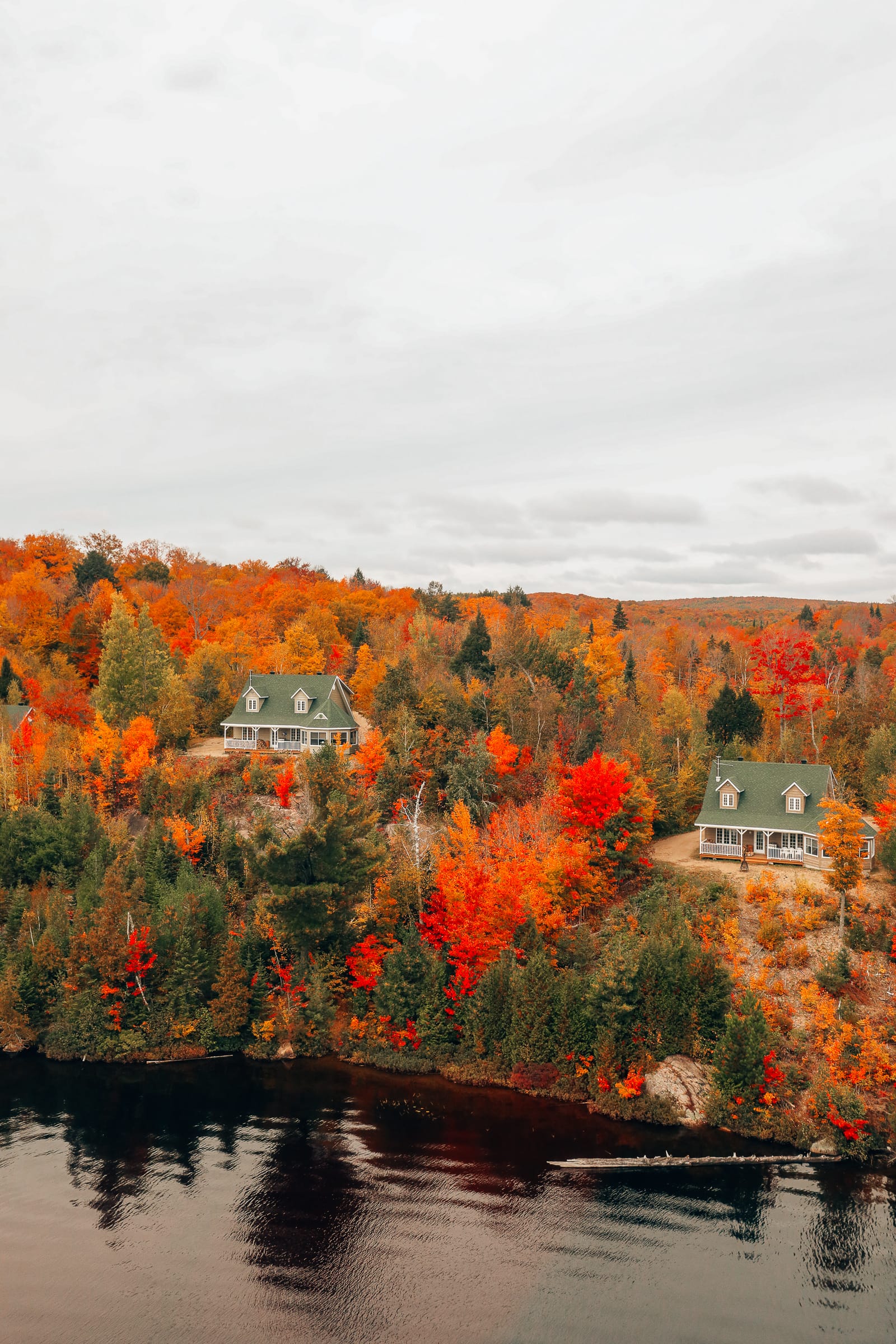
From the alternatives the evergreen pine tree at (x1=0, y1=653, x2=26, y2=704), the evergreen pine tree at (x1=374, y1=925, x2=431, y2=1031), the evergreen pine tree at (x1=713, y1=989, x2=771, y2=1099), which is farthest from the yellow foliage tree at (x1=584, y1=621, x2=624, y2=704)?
the evergreen pine tree at (x1=0, y1=653, x2=26, y2=704)

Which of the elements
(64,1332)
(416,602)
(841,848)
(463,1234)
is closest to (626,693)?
(841,848)

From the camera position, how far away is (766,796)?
51.2 metres

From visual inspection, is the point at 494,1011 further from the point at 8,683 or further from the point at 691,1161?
the point at 8,683

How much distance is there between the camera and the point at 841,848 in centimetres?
4069

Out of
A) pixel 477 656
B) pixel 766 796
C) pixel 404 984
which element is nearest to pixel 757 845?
pixel 766 796

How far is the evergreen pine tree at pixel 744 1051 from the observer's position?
3241 centimetres

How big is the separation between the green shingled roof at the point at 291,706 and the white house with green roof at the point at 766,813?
30068mm

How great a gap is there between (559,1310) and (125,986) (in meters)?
27.6

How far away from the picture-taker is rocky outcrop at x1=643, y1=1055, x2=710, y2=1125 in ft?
110

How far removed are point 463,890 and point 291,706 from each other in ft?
98.9

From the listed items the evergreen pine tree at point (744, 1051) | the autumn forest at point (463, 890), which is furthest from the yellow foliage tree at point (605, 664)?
the evergreen pine tree at point (744, 1051)

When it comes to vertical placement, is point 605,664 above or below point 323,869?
above

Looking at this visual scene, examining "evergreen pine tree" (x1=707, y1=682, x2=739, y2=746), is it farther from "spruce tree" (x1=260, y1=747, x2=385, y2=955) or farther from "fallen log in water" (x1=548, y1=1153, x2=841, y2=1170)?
"fallen log in water" (x1=548, y1=1153, x2=841, y2=1170)

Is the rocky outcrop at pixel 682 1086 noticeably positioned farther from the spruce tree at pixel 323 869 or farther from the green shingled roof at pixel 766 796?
the green shingled roof at pixel 766 796
